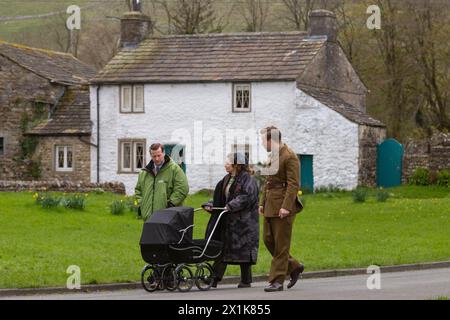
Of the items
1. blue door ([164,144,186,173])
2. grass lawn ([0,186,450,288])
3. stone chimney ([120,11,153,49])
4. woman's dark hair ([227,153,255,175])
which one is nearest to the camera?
woman's dark hair ([227,153,255,175])

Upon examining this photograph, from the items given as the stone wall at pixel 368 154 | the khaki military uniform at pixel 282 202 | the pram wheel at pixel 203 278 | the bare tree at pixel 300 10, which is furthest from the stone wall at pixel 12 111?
the khaki military uniform at pixel 282 202

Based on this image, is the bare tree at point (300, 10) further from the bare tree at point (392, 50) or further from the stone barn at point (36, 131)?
the stone barn at point (36, 131)

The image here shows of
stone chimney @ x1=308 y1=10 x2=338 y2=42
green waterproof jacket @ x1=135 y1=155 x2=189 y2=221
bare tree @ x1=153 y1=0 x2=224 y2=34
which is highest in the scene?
bare tree @ x1=153 y1=0 x2=224 y2=34

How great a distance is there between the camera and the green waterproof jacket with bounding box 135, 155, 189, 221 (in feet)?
60.0

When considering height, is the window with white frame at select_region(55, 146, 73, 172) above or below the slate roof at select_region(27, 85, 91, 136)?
below

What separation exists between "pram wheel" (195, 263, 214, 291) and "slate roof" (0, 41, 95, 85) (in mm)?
36802

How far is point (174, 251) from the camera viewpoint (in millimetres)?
17328

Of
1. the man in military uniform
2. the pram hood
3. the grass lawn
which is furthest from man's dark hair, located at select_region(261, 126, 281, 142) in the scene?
the grass lawn

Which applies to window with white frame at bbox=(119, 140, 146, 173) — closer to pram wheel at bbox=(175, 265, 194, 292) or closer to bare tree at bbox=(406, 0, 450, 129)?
bare tree at bbox=(406, 0, 450, 129)

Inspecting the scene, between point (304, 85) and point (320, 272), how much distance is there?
29365 millimetres

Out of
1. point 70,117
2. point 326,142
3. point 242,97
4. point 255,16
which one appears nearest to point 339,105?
point 326,142

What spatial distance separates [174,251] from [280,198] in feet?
5.88

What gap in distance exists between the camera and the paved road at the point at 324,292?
1612cm

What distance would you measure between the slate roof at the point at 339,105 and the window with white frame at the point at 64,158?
37.4 ft
